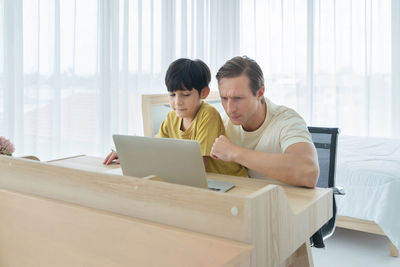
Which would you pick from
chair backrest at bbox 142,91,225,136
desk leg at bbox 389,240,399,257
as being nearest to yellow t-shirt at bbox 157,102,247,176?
chair backrest at bbox 142,91,225,136

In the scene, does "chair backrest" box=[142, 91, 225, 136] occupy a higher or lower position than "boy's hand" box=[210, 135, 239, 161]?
higher

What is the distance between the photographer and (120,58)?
121 inches

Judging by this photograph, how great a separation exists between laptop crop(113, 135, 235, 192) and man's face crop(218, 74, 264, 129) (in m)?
0.39

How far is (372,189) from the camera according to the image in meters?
2.38

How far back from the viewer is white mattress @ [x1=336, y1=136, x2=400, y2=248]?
2283mm

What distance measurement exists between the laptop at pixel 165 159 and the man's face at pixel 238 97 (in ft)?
1.28

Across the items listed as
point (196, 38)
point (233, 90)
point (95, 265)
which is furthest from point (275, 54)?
point (95, 265)

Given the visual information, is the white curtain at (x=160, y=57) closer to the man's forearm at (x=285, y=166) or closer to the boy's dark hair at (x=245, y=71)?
the boy's dark hair at (x=245, y=71)

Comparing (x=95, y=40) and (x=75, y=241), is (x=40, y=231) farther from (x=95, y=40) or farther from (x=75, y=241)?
(x=95, y=40)

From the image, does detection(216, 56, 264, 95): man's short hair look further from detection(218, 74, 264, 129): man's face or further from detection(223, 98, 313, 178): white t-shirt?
detection(223, 98, 313, 178): white t-shirt

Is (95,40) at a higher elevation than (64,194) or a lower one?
higher

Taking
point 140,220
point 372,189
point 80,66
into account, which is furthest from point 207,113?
point 80,66

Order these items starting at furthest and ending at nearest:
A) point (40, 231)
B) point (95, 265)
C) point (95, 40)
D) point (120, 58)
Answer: point (120, 58)
point (95, 40)
point (40, 231)
point (95, 265)

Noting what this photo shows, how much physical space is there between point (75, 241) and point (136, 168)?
288 millimetres
